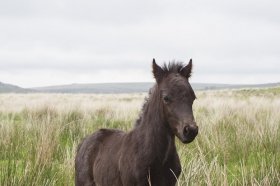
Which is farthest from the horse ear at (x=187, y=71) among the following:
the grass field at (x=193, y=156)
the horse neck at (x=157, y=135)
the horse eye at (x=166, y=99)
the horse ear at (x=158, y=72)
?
the grass field at (x=193, y=156)

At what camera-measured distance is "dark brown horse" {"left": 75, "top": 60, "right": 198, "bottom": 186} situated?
4.03m

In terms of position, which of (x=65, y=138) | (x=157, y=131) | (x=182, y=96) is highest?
(x=182, y=96)

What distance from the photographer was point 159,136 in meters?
4.29

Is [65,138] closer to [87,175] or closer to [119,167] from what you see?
[87,175]

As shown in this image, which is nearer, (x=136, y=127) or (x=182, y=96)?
(x=182, y=96)

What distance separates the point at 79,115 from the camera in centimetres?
1460

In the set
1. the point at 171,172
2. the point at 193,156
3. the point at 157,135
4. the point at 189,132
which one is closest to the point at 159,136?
the point at 157,135

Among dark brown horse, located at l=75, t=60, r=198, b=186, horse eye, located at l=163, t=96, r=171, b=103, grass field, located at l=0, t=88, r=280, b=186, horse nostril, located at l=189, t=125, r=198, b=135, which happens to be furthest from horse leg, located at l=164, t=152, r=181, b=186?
horse nostril, located at l=189, t=125, r=198, b=135

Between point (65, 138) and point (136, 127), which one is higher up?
point (136, 127)

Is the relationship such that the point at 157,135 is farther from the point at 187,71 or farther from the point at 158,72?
the point at 187,71

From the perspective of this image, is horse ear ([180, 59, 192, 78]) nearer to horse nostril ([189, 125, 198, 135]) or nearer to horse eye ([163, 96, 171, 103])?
horse eye ([163, 96, 171, 103])

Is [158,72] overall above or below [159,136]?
above

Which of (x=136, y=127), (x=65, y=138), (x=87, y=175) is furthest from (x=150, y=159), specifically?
(x=65, y=138)

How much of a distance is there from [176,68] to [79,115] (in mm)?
10393
